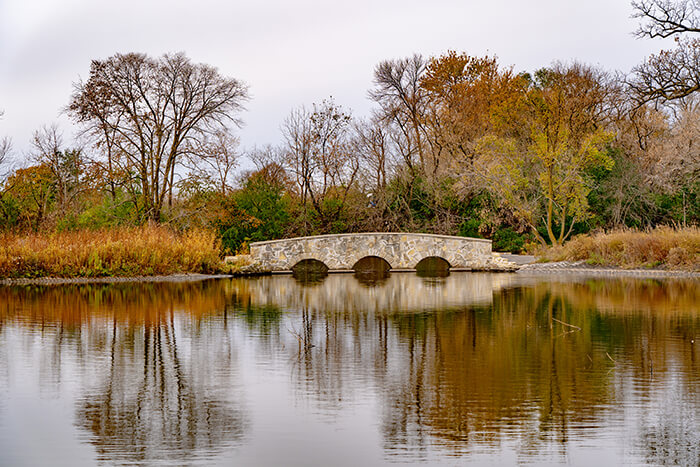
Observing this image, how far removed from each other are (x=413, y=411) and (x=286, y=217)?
29014 mm

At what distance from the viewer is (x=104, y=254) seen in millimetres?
26609

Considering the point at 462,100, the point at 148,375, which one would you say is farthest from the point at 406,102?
the point at 148,375

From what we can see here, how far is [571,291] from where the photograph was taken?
21141 mm

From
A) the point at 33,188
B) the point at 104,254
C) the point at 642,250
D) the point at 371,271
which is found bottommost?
the point at 371,271

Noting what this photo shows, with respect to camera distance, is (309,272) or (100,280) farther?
(309,272)

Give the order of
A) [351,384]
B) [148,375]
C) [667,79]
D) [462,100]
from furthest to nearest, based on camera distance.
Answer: [462,100] < [667,79] < [148,375] < [351,384]

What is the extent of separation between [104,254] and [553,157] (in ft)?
60.8

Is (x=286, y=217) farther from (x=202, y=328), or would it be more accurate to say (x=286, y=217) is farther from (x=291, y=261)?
(x=202, y=328)

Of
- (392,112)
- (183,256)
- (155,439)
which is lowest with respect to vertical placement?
(155,439)

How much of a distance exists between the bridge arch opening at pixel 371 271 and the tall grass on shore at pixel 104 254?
19.6 ft

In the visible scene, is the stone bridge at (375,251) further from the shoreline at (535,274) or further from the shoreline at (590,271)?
the shoreline at (590,271)

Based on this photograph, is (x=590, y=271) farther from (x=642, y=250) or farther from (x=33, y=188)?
(x=33, y=188)

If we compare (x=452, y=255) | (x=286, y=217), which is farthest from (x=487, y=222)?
(x=286, y=217)

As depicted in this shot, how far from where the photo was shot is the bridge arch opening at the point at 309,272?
29.4 metres
